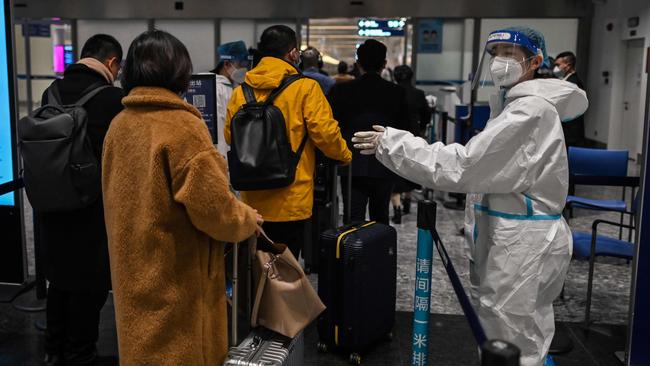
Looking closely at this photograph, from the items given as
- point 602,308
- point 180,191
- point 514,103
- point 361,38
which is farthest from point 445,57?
point 180,191

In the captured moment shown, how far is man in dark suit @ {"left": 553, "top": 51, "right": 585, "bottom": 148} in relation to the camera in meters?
6.41

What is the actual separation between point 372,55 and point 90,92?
5.62 ft

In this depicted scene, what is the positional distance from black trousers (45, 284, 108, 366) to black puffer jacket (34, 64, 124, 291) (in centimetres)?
12

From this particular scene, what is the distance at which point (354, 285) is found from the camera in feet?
9.70

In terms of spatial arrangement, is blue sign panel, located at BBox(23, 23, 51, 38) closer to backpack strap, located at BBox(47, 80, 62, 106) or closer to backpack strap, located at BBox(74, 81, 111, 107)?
backpack strap, located at BBox(47, 80, 62, 106)

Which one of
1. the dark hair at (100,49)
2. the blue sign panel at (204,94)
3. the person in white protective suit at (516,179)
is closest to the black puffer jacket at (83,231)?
the dark hair at (100,49)

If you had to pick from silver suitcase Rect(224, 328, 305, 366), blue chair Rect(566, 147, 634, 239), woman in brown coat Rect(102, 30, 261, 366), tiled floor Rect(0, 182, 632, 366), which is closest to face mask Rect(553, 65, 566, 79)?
blue chair Rect(566, 147, 634, 239)

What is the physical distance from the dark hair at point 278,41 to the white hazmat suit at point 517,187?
1.04 metres

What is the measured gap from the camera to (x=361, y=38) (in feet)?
39.0

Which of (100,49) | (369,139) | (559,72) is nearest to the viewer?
(369,139)

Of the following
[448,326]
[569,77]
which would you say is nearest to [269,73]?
[448,326]

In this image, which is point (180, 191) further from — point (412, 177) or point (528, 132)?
point (528, 132)

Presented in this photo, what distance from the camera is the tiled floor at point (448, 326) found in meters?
3.17

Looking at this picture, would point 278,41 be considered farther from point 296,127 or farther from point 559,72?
point 559,72
